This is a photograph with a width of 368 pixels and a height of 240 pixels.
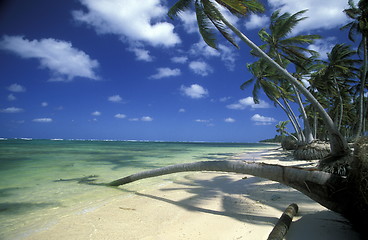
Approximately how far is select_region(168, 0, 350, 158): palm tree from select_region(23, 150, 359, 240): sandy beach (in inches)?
83.4

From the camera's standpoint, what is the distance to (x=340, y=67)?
15.8 m

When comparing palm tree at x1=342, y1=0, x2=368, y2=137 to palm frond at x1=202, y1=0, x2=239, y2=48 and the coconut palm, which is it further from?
palm frond at x1=202, y1=0, x2=239, y2=48

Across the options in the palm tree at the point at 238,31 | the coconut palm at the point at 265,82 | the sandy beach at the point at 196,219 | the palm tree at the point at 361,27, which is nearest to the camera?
the sandy beach at the point at 196,219

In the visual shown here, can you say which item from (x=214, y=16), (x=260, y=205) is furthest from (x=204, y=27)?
(x=260, y=205)

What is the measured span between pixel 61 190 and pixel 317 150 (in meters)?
13.4

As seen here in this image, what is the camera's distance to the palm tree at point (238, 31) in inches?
208

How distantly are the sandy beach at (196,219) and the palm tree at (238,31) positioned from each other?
212 cm

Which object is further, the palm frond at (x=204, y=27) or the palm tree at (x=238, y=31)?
Result: the palm frond at (x=204, y=27)

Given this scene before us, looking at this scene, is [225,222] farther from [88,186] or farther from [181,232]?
[88,186]

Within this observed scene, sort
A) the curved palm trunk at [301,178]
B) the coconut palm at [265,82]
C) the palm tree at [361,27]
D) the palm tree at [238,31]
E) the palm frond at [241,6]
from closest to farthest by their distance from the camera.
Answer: the curved palm trunk at [301,178]
the palm tree at [238,31]
the palm frond at [241,6]
the palm tree at [361,27]
the coconut palm at [265,82]

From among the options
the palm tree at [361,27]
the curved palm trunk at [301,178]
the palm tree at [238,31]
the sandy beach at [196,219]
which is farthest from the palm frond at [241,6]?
the palm tree at [361,27]

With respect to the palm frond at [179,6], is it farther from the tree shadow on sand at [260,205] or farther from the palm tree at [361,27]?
the palm tree at [361,27]

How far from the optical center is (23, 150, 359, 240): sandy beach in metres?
2.56

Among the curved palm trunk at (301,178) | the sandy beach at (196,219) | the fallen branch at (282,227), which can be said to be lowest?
the sandy beach at (196,219)
